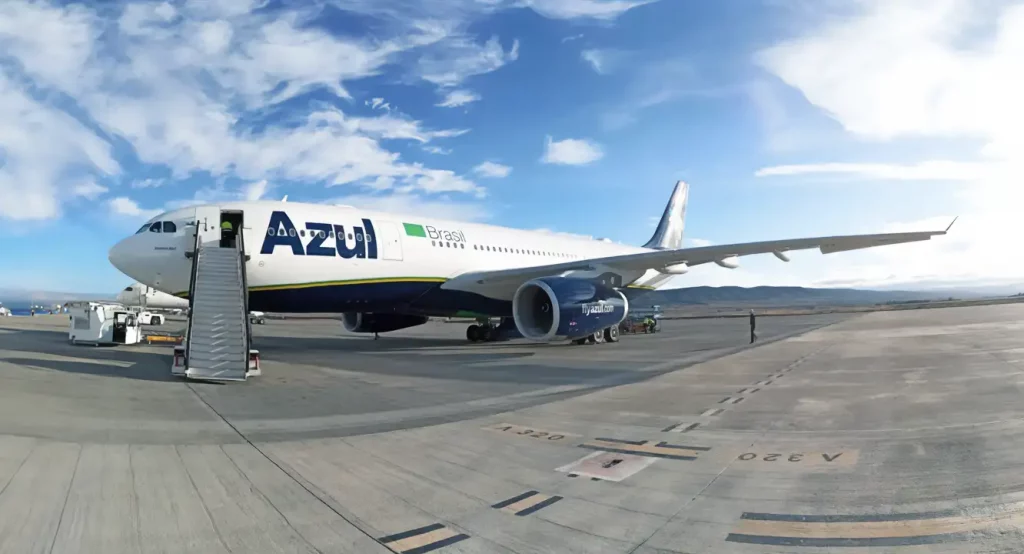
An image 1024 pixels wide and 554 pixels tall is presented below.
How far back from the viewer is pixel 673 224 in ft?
104

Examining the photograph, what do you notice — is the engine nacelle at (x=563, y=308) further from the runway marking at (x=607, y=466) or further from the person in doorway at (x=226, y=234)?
the runway marking at (x=607, y=466)

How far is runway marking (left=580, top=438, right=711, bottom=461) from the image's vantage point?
17.8ft

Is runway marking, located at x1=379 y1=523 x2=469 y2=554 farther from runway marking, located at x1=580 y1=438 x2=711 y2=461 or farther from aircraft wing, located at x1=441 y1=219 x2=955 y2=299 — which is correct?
aircraft wing, located at x1=441 y1=219 x2=955 y2=299

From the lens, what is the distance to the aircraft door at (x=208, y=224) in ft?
44.4

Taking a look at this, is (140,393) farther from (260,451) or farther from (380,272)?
(380,272)

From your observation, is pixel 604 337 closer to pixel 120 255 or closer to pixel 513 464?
pixel 120 255

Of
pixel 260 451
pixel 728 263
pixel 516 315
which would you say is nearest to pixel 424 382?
pixel 260 451

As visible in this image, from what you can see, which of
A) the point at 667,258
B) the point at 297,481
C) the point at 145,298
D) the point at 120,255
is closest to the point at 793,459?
the point at 297,481

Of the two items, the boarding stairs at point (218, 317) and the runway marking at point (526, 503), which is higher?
the boarding stairs at point (218, 317)

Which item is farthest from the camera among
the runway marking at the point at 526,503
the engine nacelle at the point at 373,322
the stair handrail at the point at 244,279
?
the engine nacelle at the point at 373,322

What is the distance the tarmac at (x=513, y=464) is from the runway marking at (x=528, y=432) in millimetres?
44

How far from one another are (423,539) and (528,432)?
3.03 meters

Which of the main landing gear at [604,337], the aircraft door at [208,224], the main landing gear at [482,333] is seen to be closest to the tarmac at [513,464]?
the aircraft door at [208,224]

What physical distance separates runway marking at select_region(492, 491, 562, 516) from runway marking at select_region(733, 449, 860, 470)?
1.88 metres
